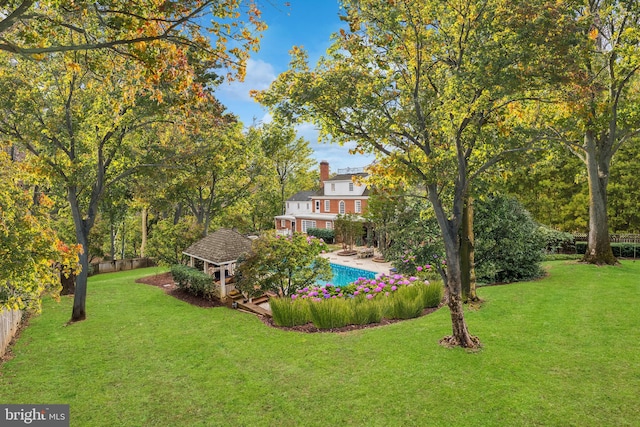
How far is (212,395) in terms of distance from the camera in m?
6.80

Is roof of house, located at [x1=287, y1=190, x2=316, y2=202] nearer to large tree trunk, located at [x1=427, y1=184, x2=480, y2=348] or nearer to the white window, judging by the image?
the white window

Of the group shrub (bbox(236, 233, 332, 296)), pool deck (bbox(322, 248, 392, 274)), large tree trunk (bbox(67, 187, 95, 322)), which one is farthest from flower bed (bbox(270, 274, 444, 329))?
pool deck (bbox(322, 248, 392, 274))

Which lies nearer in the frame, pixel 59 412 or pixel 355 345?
pixel 59 412

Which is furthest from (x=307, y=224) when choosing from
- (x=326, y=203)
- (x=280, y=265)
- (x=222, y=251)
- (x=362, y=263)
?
(x=280, y=265)

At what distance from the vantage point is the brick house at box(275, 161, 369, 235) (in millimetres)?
39344

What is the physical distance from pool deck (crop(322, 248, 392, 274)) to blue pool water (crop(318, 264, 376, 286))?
1.54ft

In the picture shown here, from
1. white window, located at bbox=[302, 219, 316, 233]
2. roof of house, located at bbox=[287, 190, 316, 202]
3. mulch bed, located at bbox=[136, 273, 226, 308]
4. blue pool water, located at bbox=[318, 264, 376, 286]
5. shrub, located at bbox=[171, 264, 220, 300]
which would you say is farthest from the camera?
roof of house, located at bbox=[287, 190, 316, 202]

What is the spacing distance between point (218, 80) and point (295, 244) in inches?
263

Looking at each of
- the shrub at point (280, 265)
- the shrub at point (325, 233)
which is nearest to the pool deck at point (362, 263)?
the shrub at point (325, 233)

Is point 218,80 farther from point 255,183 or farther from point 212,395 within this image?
point 255,183

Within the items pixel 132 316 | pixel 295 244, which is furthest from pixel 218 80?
pixel 132 316

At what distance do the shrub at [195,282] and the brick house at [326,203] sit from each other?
20.9m

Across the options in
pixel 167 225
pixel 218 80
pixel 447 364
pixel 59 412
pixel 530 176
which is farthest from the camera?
pixel 530 176

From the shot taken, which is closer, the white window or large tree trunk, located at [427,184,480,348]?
Result: large tree trunk, located at [427,184,480,348]
